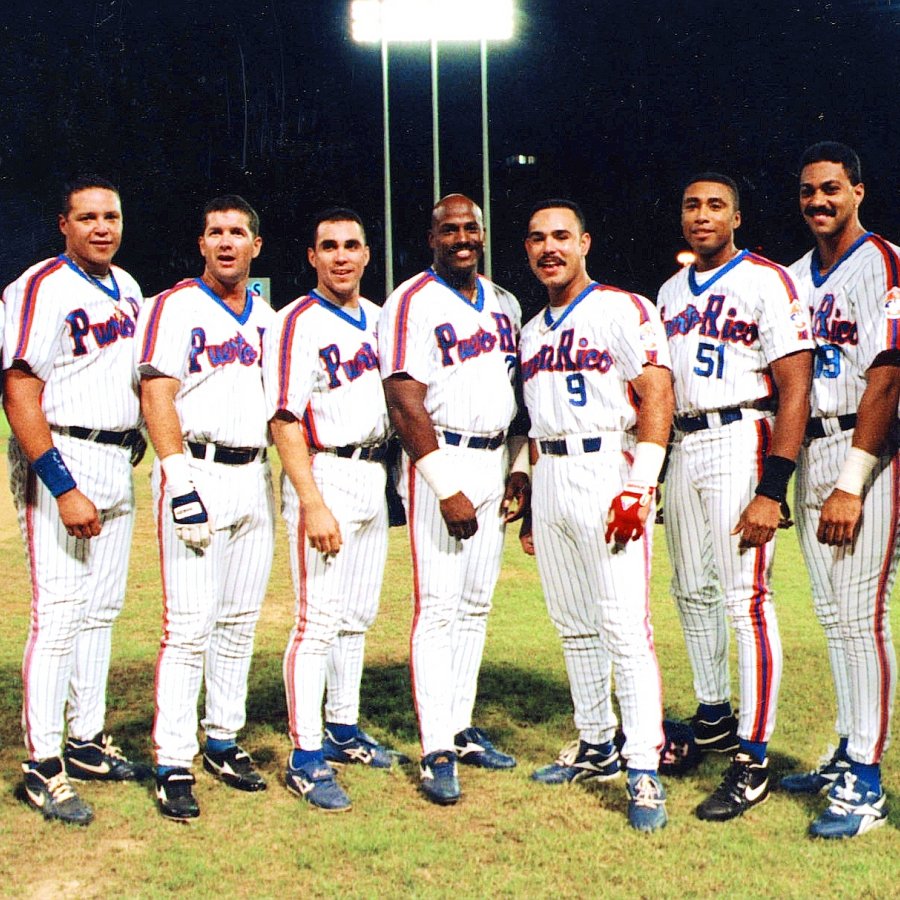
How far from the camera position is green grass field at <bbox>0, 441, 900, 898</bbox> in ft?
10.7

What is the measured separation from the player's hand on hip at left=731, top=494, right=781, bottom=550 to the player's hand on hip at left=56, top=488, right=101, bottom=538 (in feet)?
6.97

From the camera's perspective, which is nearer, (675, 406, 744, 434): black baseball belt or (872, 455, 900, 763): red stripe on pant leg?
(872, 455, 900, 763): red stripe on pant leg

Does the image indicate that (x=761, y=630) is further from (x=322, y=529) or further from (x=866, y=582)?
(x=322, y=529)

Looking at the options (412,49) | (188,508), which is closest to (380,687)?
(188,508)

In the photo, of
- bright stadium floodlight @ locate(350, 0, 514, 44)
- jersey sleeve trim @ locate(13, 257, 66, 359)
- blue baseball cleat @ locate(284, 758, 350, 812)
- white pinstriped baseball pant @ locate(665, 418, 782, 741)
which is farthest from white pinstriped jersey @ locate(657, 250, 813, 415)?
bright stadium floodlight @ locate(350, 0, 514, 44)

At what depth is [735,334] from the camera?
3846 millimetres

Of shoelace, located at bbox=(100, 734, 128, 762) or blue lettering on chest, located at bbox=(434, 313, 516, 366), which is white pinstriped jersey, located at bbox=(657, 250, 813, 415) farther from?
shoelace, located at bbox=(100, 734, 128, 762)

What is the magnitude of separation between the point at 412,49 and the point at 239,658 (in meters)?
33.4

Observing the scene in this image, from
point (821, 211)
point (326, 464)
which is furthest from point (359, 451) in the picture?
point (821, 211)

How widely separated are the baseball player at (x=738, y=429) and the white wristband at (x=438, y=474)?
806 mm

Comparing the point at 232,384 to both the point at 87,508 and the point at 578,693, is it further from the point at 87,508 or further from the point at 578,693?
the point at 578,693

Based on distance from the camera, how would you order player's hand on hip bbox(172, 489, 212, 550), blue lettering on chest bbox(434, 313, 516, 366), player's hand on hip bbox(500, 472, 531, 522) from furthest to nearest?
1. player's hand on hip bbox(500, 472, 531, 522)
2. blue lettering on chest bbox(434, 313, 516, 366)
3. player's hand on hip bbox(172, 489, 212, 550)

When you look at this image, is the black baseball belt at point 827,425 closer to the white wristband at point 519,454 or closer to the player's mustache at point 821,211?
the player's mustache at point 821,211

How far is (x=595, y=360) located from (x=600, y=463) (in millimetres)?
345
